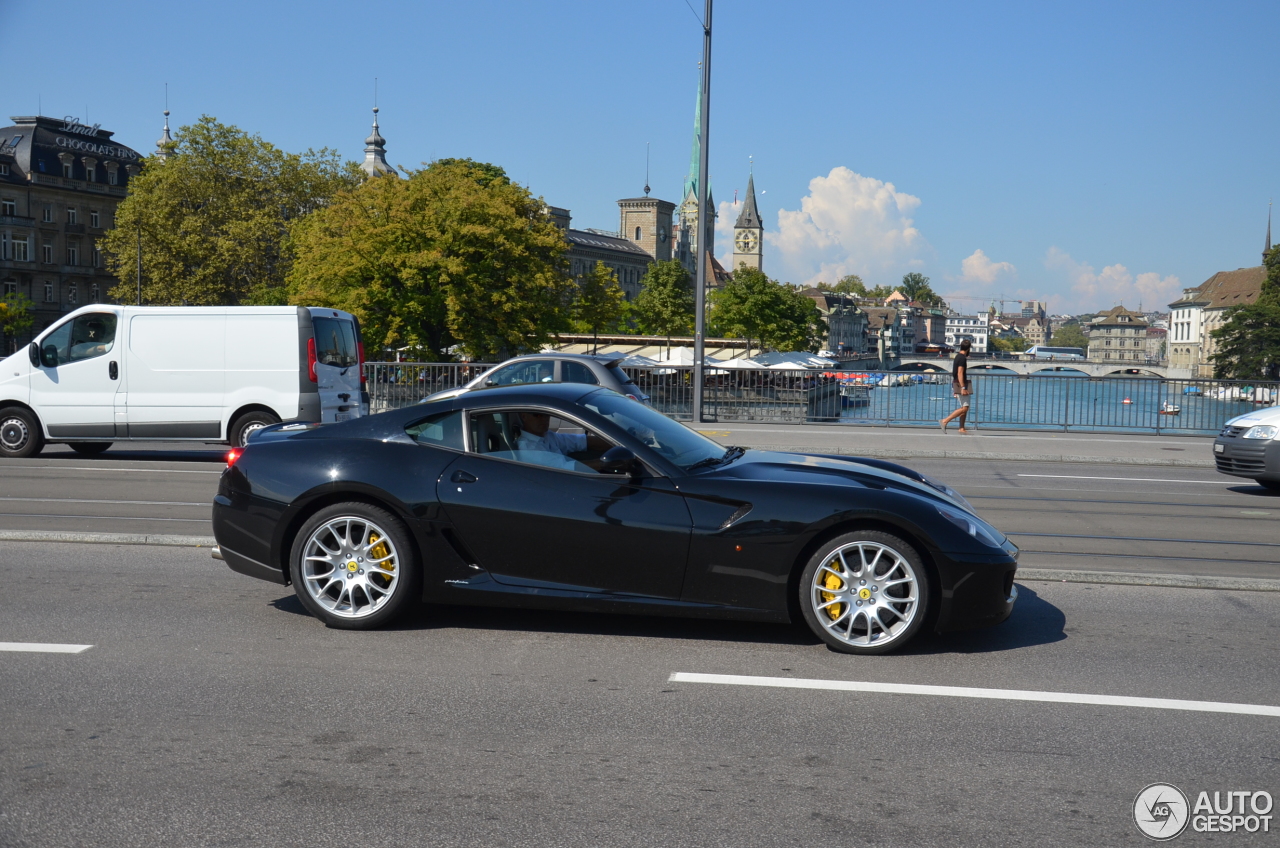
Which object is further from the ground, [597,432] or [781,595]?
[597,432]

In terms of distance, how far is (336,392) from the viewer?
15.6m

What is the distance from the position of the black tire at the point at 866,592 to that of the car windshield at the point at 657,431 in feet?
2.93

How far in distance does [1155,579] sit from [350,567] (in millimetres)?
5203

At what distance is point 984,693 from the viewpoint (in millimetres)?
4973

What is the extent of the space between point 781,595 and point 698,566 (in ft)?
1.44

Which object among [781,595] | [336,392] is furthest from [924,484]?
[336,392]

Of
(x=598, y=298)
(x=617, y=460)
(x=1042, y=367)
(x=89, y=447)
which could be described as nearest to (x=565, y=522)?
(x=617, y=460)

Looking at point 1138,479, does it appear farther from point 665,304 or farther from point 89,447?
point 665,304

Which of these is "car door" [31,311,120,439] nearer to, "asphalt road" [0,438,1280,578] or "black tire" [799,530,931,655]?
"asphalt road" [0,438,1280,578]

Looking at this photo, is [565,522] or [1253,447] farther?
[1253,447]

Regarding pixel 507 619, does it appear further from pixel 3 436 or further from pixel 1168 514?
pixel 3 436

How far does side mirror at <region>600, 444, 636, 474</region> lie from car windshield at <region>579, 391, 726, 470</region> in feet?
0.61

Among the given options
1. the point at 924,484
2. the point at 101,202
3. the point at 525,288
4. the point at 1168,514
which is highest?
the point at 101,202

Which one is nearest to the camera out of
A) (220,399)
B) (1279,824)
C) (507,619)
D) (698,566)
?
(1279,824)
